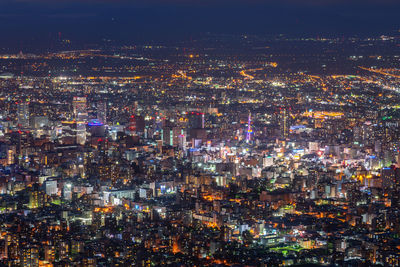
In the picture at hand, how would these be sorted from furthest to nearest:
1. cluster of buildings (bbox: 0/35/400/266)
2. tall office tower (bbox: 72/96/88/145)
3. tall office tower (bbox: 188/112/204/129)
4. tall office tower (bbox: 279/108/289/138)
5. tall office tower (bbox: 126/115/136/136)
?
1. tall office tower (bbox: 188/112/204/129)
2. tall office tower (bbox: 126/115/136/136)
3. tall office tower (bbox: 279/108/289/138)
4. tall office tower (bbox: 72/96/88/145)
5. cluster of buildings (bbox: 0/35/400/266)

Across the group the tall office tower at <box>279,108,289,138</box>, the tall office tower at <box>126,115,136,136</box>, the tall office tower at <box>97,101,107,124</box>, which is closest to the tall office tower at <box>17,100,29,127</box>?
the tall office tower at <box>97,101,107,124</box>

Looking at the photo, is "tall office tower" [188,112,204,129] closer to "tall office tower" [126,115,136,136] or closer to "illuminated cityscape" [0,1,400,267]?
"illuminated cityscape" [0,1,400,267]

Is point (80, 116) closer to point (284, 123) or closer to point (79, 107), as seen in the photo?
point (79, 107)

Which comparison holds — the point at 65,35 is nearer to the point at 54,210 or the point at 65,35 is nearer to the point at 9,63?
the point at 9,63

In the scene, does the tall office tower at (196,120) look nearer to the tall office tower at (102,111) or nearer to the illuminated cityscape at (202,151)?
the illuminated cityscape at (202,151)

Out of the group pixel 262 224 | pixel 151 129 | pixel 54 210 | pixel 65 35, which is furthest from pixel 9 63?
pixel 262 224

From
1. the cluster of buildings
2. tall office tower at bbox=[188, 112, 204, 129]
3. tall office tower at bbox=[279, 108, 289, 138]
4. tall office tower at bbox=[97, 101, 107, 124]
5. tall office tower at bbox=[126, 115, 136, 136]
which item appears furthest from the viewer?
tall office tower at bbox=[97, 101, 107, 124]
